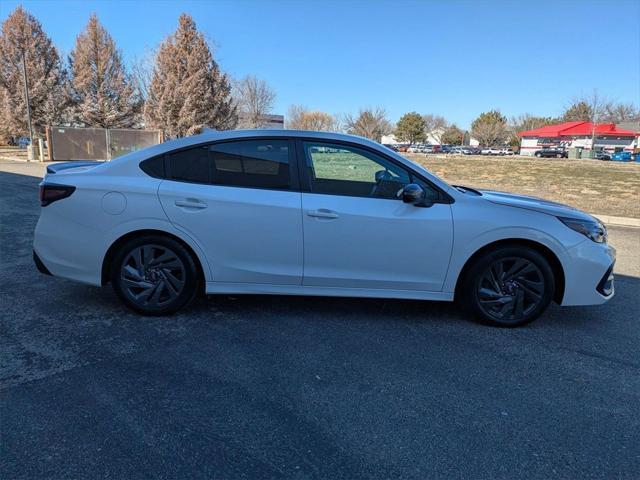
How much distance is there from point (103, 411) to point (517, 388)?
261 centimetres

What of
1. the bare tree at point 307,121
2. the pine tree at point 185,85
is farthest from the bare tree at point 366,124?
the pine tree at point 185,85

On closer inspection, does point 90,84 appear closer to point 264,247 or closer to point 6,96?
point 6,96

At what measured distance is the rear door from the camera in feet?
12.6

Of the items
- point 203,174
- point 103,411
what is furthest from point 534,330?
point 103,411

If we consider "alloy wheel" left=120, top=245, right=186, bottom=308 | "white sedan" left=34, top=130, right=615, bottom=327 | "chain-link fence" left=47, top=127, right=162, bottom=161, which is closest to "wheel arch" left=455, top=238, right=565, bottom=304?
"white sedan" left=34, top=130, right=615, bottom=327

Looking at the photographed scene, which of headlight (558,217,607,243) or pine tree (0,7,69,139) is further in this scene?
pine tree (0,7,69,139)

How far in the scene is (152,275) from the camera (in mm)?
3973

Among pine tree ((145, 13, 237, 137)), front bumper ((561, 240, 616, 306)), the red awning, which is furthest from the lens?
the red awning

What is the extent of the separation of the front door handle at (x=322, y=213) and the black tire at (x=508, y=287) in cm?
127

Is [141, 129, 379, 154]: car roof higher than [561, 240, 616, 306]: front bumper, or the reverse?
[141, 129, 379, 154]: car roof

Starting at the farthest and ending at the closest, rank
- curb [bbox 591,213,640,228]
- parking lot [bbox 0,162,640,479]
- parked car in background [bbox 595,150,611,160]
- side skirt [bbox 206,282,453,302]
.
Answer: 1. parked car in background [bbox 595,150,611,160]
2. curb [bbox 591,213,640,228]
3. side skirt [bbox 206,282,453,302]
4. parking lot [bbox 0,162,640,479]

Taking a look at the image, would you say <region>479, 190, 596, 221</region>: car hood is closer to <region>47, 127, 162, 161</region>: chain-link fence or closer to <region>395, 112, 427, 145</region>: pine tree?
<region>47, 127, 162, 161</region>: chain-link fence

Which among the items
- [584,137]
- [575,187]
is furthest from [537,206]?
[584,137]

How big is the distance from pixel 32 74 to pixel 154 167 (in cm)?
3741
